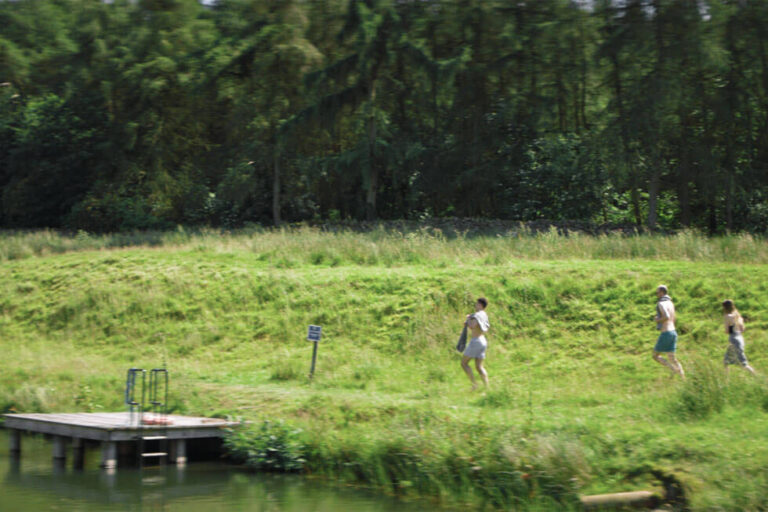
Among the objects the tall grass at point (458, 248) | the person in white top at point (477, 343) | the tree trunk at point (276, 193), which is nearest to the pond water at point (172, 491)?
the person in white top at point (477, 343)

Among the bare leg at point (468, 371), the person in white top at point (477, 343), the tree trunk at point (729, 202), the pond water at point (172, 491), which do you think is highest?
the tree trunk at point (729, 202)

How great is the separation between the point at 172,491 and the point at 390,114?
1290 inches

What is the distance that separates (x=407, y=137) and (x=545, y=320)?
75.8ft

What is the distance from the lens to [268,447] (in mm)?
13484

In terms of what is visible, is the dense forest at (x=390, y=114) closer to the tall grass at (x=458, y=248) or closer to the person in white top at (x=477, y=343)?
the tall grass at (x=458, y=248)

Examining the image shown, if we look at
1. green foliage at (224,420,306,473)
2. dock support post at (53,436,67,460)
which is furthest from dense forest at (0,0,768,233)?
dock support post at (53,436,67,460)

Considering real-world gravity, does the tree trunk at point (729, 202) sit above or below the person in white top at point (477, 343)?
above

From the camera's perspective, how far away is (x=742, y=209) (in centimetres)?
3681

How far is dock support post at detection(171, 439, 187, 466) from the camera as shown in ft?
45.3

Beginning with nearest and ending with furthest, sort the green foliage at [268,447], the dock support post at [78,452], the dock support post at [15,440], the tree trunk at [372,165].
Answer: the green foliage at [268,447], the dock support post at [78,452], the dock support post at [15,440], the tree trunk at [372,165]

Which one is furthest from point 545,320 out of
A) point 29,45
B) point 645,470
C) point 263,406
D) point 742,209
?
point 29,45

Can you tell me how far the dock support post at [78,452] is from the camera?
13.7 m

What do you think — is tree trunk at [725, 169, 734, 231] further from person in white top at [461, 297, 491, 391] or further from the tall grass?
person in white top at [461, 297, 491, 391]

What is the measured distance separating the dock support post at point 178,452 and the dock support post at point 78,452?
56.1 inches
